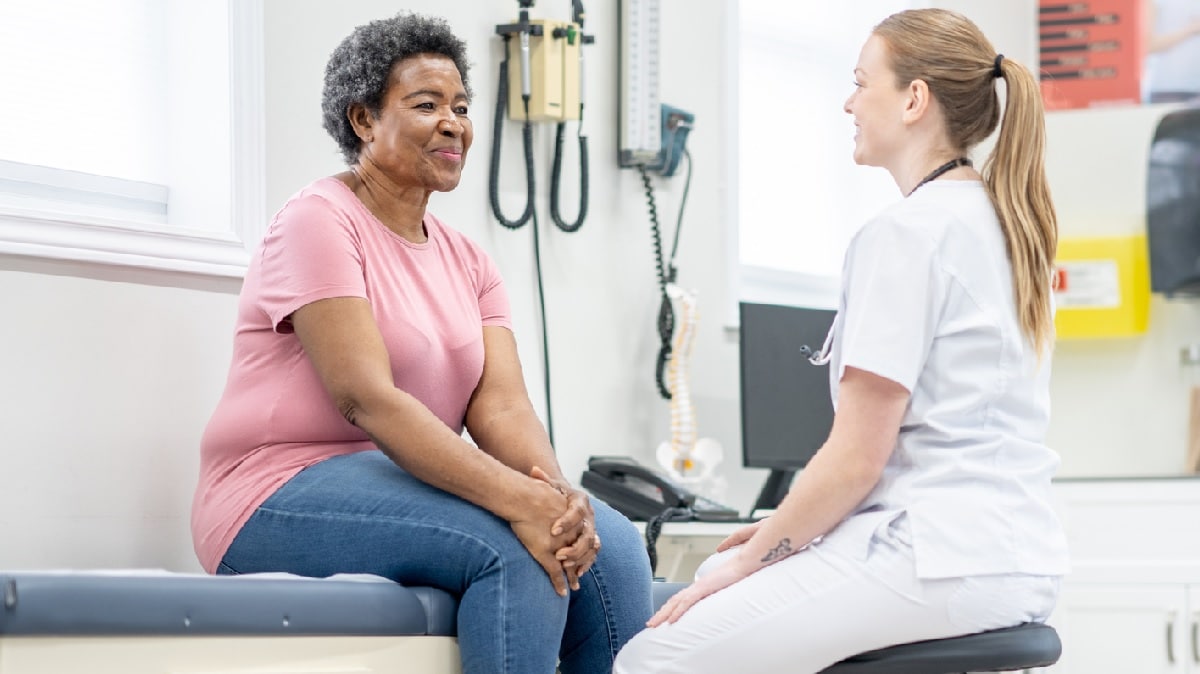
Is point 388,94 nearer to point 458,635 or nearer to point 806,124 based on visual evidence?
point 458,635

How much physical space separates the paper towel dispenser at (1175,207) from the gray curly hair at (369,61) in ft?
7.99

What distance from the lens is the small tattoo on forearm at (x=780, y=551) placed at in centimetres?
168

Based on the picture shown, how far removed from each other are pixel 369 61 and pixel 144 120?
20.1 inches

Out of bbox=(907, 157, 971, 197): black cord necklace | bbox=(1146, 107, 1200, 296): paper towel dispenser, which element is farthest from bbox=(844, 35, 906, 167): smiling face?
bbox=(1146, 107, 1200, 296): paper towel dispenser

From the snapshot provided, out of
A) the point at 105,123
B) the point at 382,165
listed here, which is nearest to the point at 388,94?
the point at 382,165

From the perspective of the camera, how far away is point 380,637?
1767 millimetres

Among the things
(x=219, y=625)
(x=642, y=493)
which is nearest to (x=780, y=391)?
(x=642, y=493)

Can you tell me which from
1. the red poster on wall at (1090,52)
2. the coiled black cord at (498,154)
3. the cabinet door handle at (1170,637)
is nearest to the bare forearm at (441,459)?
the coiled black cord at (498,154)

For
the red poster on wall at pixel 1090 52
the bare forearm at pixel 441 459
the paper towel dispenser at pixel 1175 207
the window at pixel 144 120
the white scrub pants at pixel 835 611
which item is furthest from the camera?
the red poster on wall at pixel 1090 52

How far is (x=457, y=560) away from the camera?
72.0 inches

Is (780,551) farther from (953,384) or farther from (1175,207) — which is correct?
(1175,207)

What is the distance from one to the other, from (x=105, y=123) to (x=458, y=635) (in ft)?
3.73

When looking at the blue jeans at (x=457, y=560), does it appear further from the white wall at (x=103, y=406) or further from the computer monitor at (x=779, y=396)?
the computer monitor at (x=779, y=396)

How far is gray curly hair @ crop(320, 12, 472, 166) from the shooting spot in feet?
7.22
